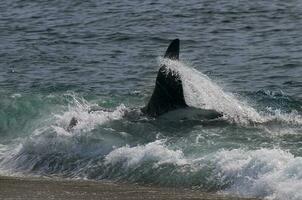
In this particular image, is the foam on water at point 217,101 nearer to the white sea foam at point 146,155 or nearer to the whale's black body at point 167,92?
the whale's black body at point 167,92

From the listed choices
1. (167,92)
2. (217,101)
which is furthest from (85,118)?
(217,101)

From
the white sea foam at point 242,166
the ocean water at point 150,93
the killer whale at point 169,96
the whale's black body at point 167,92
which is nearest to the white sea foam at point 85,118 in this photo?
the ocean water at point 150,93

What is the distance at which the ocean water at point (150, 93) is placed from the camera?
42.0 feet

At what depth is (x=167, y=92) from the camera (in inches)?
599

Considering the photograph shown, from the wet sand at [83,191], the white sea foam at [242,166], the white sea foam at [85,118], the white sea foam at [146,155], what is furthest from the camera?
the white sea foam at [85,118]

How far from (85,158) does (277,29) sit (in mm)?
11261

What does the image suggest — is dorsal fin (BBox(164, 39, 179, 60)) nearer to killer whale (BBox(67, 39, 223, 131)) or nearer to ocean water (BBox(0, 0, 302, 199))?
killer whale (BBox(67, 39, 223, 131))

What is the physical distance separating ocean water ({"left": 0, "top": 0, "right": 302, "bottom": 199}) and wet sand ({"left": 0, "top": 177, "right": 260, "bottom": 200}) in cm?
34

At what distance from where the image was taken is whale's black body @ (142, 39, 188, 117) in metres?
15.2

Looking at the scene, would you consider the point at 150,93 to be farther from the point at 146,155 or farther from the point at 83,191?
the point at 83,191

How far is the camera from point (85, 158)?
568 inches

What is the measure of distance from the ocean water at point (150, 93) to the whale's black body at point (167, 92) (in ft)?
0.56

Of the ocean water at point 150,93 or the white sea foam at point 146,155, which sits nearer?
the ocean water at point 150,93

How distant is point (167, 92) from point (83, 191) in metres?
3.49
